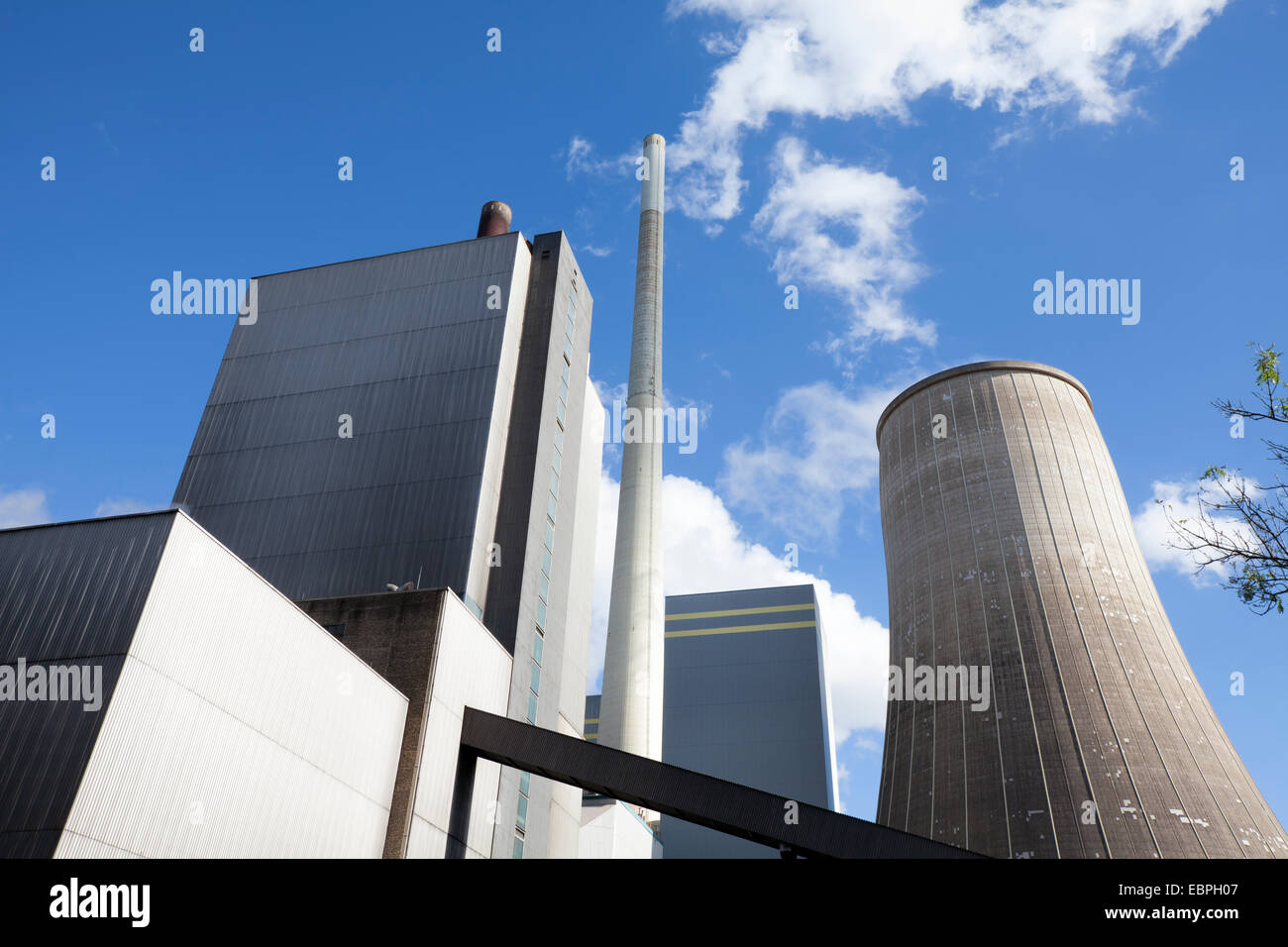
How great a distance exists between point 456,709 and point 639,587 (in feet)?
81.4

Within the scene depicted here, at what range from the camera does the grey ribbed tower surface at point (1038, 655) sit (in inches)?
649

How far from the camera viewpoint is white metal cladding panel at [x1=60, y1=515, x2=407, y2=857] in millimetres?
9094

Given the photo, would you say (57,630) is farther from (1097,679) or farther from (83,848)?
(1097,679)

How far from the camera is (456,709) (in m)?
15.6

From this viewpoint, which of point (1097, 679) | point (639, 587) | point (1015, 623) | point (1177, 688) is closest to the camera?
point (1097, 679)

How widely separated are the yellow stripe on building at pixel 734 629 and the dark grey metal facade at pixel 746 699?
2.1 inches

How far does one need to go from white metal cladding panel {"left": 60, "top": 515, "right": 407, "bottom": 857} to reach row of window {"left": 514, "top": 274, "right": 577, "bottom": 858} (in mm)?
4679

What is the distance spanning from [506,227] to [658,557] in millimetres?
19906

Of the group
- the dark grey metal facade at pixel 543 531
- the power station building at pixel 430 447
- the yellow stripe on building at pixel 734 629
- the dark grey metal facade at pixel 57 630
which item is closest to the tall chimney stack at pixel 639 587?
the yellow stripe on building at pixel 734 629

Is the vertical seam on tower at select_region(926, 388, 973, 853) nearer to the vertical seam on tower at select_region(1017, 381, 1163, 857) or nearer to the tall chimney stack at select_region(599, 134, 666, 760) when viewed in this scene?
the vertical seam on tower at select_region(1017, 381, 1163, 857)

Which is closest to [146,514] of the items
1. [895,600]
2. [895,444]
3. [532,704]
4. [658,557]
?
[532,704]

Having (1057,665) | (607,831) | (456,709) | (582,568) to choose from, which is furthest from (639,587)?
(456,709)
